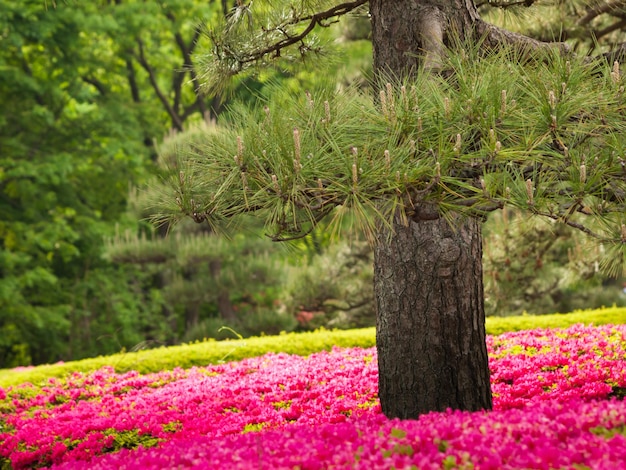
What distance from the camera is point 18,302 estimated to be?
1316 cm

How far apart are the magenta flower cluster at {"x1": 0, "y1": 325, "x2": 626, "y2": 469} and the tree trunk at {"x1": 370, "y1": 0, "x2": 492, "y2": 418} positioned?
0.93ft

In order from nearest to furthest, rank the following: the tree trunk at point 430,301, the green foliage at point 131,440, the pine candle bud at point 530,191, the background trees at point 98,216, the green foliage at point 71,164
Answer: the pine candle bud at point 530,191, the tree trunk at point 430,301, the green foliage at point 131,440, the background trees at point 98,216, the green foliage at point 71,164

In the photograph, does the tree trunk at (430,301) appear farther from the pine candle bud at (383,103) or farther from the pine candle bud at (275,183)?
the pine candle bud at (275,183)

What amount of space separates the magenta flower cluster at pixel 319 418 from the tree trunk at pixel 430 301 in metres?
0.28

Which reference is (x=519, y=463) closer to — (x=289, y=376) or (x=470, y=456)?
(x=470, y=456)

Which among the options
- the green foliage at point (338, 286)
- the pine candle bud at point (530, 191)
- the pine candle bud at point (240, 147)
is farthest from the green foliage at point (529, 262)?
the pine candle bud at point (240, 147)

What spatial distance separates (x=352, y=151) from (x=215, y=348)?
6.29 metres

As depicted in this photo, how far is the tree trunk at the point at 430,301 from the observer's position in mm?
4352

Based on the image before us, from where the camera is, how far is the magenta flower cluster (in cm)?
274

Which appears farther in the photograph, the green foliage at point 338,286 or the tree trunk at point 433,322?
the green foliage at point 338,286

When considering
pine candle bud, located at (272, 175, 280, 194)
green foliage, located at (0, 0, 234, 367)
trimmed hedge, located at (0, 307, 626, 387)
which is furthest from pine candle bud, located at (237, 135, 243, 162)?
green foliage, located at (0, 0, 234, 367)

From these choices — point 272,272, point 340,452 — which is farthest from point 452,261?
point 272,272

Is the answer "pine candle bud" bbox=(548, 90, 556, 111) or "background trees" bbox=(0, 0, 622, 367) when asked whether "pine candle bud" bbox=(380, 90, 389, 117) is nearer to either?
"pine candle bud" bbox=(548, 90, 556, 111)

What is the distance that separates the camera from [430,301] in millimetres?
4375
